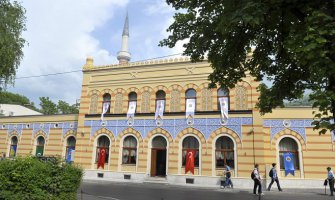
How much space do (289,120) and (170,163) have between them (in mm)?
8765

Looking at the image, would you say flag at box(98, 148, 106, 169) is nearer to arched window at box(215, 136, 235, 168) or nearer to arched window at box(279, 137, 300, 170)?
arched window at box(215, 136, 235, 168)

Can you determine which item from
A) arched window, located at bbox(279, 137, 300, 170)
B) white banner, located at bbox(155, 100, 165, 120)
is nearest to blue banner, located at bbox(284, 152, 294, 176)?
arched window, located at bbox(279, 137, 300, 170)

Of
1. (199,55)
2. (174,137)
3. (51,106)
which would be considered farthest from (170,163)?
(51,106)

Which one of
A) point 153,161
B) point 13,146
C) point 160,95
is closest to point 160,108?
point 160,95

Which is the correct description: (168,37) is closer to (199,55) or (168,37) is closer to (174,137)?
(199,55)

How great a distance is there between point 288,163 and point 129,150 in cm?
1156

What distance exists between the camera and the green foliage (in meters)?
7.43

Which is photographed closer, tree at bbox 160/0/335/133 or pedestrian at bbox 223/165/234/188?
tree at bbox 160/0/335/133

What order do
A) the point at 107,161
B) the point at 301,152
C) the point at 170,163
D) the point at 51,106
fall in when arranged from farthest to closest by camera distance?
1. the point at 51,106
2. the point at 107,161
3. the point at 170,163
4. the point at 301,152

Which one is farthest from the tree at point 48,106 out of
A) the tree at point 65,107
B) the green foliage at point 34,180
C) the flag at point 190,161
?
the green foliage at point 34,180

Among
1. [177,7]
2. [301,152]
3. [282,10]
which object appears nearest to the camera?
[282,10]

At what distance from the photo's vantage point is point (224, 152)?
19969 millimetres

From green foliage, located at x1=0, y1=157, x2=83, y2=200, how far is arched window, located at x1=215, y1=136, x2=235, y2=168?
1350cm

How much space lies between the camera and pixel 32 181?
24.5ft
